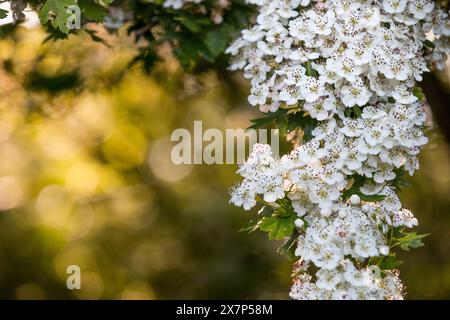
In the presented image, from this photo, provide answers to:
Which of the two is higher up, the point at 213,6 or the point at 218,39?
the point at 213,6

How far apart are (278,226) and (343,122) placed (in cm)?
44

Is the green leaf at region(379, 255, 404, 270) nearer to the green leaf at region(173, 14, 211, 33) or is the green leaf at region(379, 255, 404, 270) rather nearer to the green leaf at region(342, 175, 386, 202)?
the green leaf at region(342, 175, 386, 202)

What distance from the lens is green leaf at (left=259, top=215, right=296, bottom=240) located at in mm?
2469

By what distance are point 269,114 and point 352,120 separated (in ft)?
1.22

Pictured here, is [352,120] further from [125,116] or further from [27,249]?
[27,249]

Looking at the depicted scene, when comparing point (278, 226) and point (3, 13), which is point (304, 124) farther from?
point (3, 13)

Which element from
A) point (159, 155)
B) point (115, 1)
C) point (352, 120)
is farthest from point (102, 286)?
point (352, 120)

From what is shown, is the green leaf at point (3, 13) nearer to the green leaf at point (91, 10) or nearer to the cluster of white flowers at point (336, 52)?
the green leaf at point (91, 10)

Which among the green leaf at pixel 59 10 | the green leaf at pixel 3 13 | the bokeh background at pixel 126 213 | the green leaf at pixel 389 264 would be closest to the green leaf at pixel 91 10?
the green leaf at pixel 59 10

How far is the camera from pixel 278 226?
8.20ft

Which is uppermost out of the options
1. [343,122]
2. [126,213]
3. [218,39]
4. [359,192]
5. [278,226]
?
[126,213]

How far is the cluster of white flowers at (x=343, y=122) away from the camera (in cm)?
239

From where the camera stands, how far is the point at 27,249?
9.97m

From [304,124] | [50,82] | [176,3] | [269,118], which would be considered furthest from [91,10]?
[50,82]
